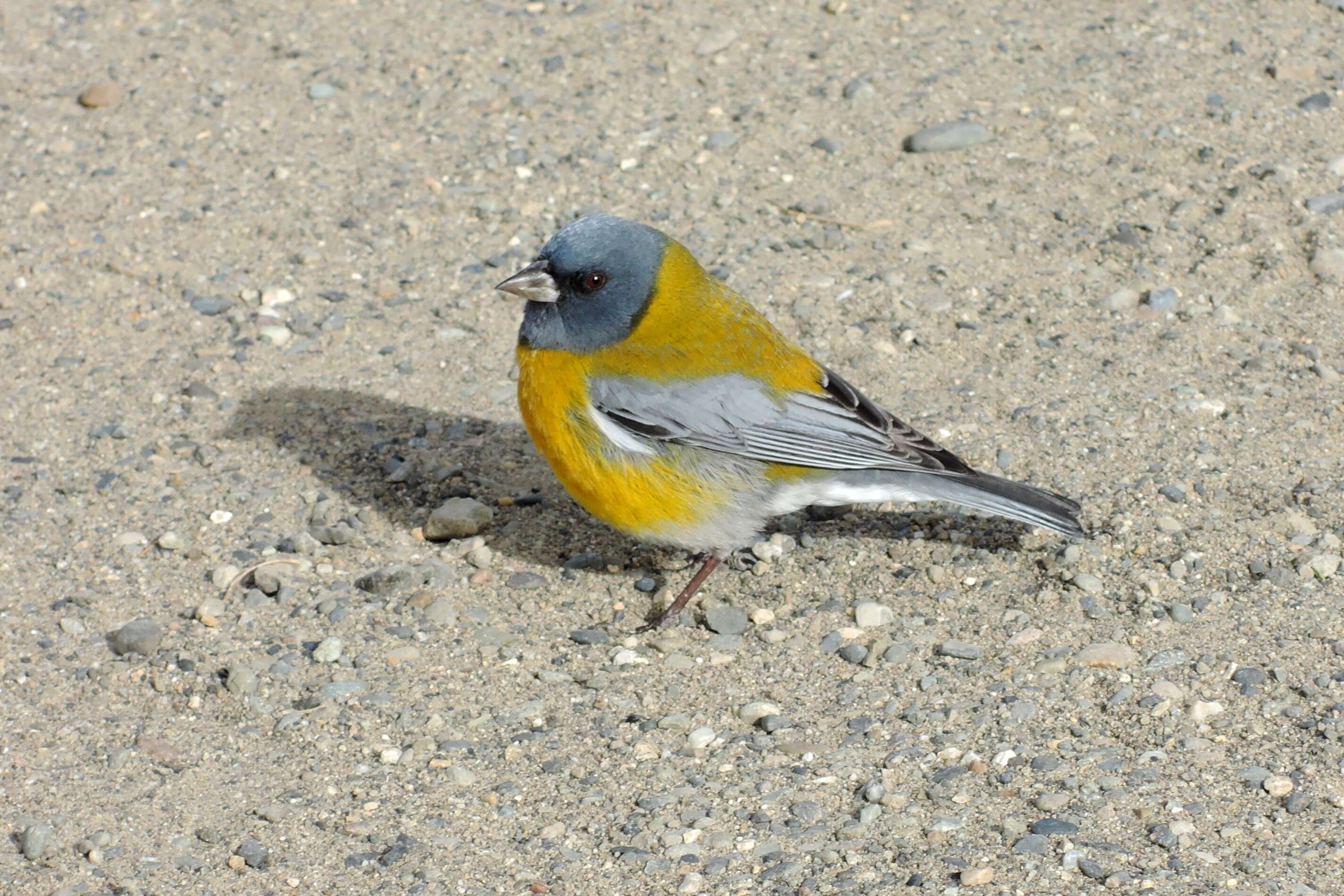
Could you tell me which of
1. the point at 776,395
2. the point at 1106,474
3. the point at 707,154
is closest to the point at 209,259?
the point at 707,154

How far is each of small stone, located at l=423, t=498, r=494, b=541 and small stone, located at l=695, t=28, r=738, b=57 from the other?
361cm

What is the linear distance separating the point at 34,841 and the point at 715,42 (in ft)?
18.5

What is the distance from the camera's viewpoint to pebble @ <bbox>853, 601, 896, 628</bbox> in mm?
4945

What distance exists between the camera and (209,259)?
6.88 m

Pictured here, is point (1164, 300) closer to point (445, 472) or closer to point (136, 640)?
point (445, 472)

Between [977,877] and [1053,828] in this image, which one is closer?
[977,877]

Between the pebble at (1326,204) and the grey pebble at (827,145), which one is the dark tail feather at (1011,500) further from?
Answer: the grey pebble at (827,145)

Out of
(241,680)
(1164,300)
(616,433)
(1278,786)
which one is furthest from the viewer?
(1164,300)

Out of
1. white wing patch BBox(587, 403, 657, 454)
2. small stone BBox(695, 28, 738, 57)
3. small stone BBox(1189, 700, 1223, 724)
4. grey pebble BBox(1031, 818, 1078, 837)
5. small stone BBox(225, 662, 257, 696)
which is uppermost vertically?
small stone BBox(695, 28, 738, 57)

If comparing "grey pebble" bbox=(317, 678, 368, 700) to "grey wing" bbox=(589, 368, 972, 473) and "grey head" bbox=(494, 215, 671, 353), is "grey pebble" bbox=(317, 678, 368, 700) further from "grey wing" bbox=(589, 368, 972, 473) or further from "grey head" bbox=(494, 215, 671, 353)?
"grey head" bbox=(494, 215, 671, 353)

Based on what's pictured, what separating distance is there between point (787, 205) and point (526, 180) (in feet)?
4.18

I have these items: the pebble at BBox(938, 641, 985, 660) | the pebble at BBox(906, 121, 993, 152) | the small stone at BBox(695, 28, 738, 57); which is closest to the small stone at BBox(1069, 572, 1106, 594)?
the pebble at BBox(938, 641, 985, 660)

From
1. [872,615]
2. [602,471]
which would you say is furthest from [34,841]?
[872,615]

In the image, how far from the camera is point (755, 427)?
16.3 ft
